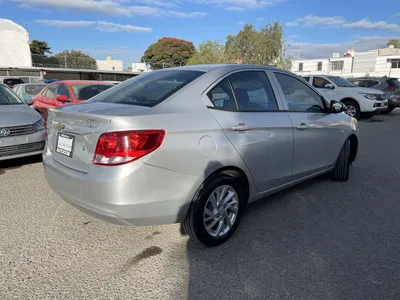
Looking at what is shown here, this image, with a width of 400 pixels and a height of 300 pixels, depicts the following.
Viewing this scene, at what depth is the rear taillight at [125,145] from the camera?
230 cm

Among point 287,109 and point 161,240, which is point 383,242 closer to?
point 287,109

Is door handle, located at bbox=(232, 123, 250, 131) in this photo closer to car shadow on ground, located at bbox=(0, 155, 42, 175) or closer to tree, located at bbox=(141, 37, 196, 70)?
car shadow on ground, located at bbox=(0, 155, 42, 175)

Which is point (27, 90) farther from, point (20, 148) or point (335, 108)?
point (335, 108)

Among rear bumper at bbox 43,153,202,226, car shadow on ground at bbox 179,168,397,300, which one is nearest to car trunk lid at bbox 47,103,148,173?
rear bumper at bbox 43,153,202,226

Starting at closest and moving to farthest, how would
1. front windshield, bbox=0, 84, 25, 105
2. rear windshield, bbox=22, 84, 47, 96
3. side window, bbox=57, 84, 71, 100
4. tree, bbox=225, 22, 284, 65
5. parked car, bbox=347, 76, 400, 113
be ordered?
front windshield, bbox=0, 84, 25, 105 → side window, bbox=57, 84, 71, 100 → rear windshield, bbox=22, 84, 47, 96 → parked car, bbox=347, 76, 400, 113 → tree, bbox=225, 22, 284, 65

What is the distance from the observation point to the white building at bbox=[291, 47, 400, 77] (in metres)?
45.0

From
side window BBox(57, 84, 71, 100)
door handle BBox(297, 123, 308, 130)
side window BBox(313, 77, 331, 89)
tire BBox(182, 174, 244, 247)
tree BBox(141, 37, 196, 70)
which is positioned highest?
tree BBox(141, 37, 196, 70)

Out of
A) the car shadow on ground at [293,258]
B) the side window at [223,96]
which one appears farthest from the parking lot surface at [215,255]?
the side window at [223,96]

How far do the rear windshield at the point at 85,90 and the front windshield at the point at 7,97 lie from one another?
1.56 metres

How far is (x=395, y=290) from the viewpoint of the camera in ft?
7.68

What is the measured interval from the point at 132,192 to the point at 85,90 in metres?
6.25

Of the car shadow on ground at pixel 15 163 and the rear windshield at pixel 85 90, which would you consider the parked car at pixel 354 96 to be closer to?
the rear windshield at pixel 85 90

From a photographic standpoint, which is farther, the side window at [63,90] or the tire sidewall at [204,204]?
the side window at [63,90]

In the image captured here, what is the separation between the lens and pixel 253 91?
3.24 meters
